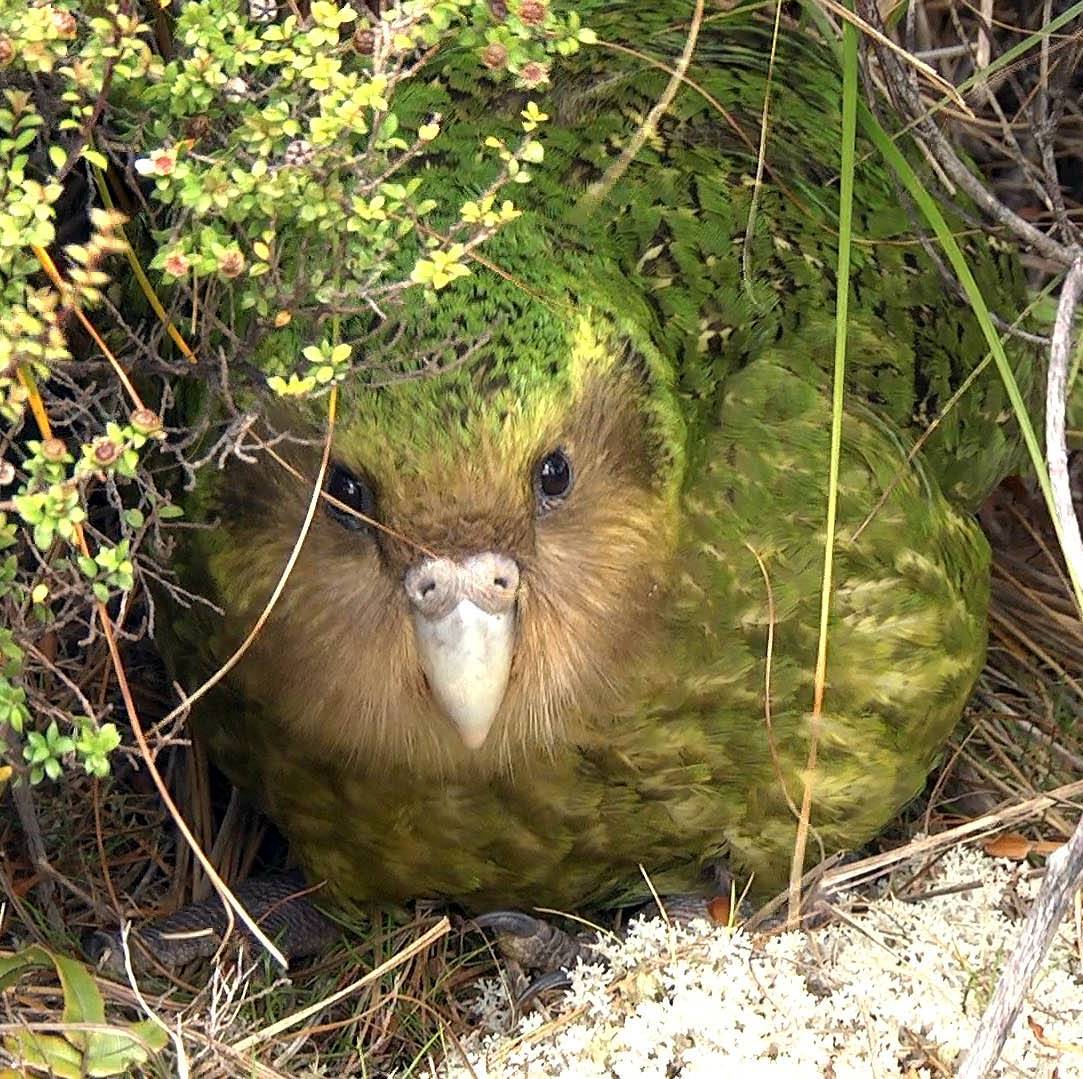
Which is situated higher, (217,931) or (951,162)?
(951,162)

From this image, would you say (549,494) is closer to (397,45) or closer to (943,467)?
(397,45)

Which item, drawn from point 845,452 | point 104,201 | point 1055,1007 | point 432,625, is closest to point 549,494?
point 432,625

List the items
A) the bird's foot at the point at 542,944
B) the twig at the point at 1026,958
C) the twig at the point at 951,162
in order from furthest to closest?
1. the bird's foot at the point at 542,944
2. the twig at the point at 951,162
3. the twig at the point at 1026,958

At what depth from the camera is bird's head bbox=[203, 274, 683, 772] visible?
2260 mm

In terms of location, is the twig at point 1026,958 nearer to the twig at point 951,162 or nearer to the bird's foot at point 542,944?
the bird's foot at point 542,944

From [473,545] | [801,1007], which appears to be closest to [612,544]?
[473,545]

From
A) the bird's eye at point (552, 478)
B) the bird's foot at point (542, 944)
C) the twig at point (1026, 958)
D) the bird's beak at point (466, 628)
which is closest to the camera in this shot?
the twig at point (1026, 958)

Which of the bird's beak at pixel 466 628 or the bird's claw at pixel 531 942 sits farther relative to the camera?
the bird's claw at pixel 531 942

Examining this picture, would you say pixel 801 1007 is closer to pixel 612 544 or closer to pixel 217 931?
pixel 612 544

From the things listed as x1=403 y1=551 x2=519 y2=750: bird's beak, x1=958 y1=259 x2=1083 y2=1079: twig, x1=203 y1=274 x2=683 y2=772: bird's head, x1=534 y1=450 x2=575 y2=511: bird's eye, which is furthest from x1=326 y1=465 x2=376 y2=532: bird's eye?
x1=958 y1=259 x2=1083 y2=1079: twig

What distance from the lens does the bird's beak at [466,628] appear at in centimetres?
226

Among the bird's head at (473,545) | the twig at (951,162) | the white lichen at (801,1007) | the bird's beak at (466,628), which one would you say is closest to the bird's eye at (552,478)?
the bird's head at (473,545)

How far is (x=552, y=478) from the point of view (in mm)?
2396

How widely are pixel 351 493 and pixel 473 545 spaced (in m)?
0.18
